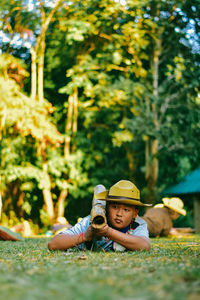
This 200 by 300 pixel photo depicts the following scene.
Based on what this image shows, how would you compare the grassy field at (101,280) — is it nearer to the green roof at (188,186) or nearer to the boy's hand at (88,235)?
the boy's hand at (88,235)

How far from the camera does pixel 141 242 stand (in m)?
4.24

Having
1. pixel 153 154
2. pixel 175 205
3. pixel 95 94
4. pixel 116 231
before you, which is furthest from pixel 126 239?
pixel 95 94

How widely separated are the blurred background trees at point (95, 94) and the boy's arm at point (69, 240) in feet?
30.8

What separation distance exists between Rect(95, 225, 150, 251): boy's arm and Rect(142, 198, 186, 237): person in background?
542 cm

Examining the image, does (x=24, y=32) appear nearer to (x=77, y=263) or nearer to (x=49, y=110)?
(x=49, y=110)

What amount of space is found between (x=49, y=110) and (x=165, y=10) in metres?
5.27

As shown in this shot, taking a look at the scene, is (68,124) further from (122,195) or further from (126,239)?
(126,239)

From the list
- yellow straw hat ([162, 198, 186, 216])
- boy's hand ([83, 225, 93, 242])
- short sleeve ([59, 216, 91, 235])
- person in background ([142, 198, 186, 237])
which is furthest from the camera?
yellow straw hat ([162, 198, 186, 216])

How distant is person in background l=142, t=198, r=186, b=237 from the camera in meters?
9.82

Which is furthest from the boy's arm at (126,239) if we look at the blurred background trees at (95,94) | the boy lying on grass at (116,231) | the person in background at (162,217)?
the blurred background trees at (95,94)

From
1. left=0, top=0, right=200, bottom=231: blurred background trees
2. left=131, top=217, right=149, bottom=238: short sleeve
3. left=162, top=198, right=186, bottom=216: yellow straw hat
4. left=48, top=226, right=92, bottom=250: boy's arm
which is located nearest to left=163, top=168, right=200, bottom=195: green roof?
left=0, top=0, right=200, bottom=231: blurred background trees

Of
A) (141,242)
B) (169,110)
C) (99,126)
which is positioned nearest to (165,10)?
(169,110)

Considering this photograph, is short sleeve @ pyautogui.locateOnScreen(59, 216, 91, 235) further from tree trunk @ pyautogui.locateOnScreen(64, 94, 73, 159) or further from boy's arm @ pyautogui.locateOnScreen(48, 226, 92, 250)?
tree trunk @ pyautogui.locateOnScreen(64, 94, 73, 159)

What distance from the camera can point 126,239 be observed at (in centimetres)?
413
